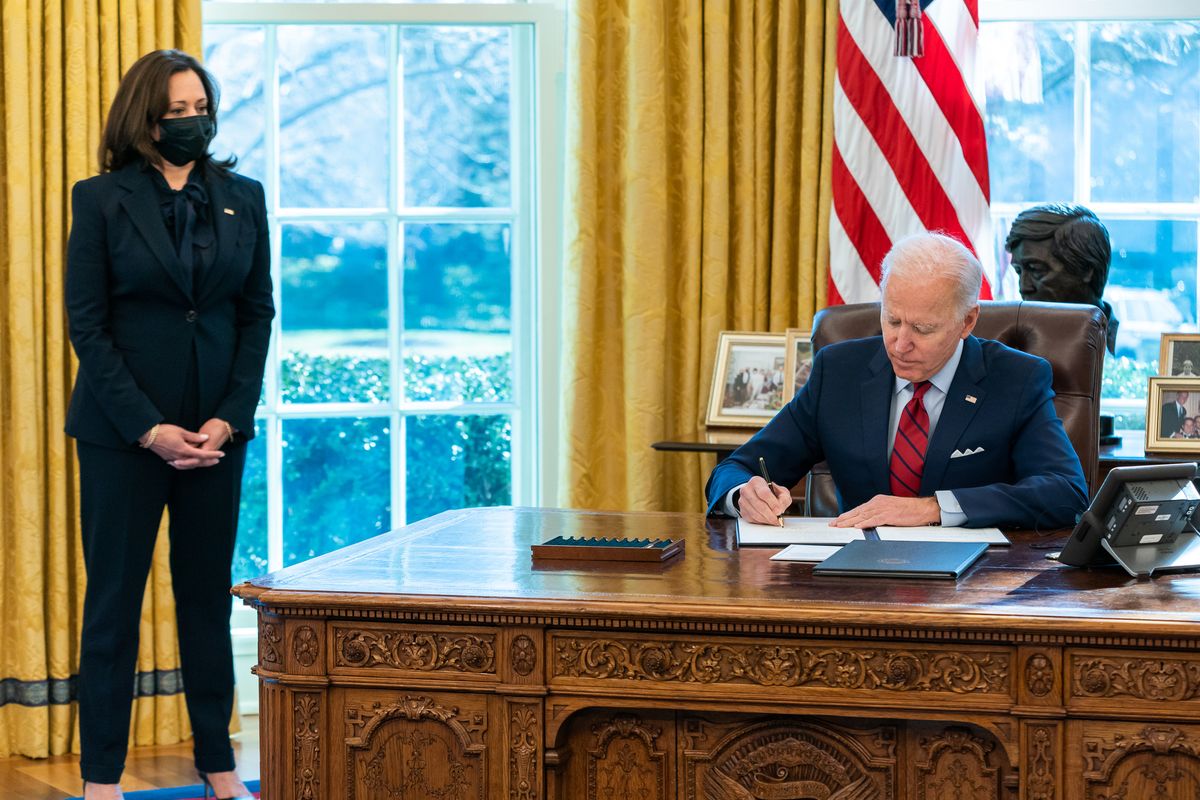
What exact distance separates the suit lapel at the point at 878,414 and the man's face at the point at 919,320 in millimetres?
79

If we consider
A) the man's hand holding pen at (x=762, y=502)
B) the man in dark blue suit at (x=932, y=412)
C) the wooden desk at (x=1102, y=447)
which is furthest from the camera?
the wooden desk at (x=1102, y=447)

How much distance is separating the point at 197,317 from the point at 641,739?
5.23 ft

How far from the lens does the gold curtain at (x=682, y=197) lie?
3.85m

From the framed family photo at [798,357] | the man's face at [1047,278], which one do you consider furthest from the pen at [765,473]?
the man's face at [1047,278]

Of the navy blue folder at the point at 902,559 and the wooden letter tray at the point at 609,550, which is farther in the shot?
the wooden letter tray at the point at 609,550

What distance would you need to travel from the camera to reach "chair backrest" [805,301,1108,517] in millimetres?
2807

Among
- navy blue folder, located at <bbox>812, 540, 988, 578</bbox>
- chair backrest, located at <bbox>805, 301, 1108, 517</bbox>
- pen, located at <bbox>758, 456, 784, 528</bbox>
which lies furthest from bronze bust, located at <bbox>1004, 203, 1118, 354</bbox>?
navy blue folder, located at <bbox>812, 540, 988, 578</bbox>

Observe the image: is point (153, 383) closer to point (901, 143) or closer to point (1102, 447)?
point (901, 143)

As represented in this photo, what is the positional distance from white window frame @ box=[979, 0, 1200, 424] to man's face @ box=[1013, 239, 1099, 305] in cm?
68

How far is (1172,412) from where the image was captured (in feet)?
11.0

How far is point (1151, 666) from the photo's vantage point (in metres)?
1.72

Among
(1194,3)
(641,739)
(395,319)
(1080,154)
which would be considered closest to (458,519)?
(641,739)

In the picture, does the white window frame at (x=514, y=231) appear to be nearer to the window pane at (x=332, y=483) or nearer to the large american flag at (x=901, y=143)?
the window pane at (x=332, y=483)

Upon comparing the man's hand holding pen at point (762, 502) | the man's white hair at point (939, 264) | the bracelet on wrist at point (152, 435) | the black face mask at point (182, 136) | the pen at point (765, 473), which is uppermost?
the black face mask at point (182, 136)
